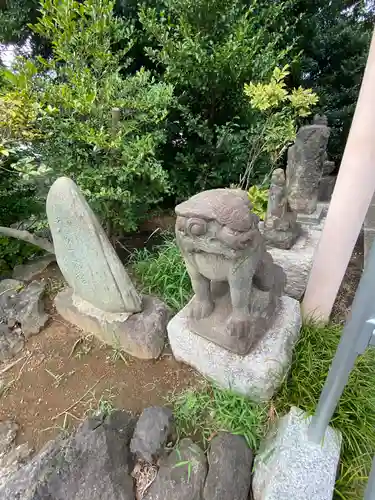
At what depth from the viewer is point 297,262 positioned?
214 cm

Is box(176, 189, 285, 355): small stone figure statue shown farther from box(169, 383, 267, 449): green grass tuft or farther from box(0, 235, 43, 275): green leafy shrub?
box(0, 235, 43, 275): green leafy shrub

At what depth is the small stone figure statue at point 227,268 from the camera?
117 centimetres

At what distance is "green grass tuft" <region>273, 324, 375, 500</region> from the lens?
136 cm

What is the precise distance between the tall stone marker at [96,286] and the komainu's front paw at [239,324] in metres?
0.54

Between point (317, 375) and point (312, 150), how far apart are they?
1.51 m

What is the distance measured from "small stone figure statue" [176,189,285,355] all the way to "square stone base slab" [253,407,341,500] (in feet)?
1.22

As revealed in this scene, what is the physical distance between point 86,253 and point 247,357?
99 centimetres

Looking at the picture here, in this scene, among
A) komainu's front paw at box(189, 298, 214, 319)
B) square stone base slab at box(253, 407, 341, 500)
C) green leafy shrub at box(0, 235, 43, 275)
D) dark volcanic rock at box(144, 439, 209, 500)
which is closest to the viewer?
square stone base slab at box(253, 407, 341, 500)

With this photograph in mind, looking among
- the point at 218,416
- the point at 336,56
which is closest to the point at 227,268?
the point at 218,416

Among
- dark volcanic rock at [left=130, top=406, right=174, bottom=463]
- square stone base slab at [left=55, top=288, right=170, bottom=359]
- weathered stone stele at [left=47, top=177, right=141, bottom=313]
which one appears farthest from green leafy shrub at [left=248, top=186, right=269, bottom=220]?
dark volcanic rock at [left=130, top=406, right=174, bottom=463]

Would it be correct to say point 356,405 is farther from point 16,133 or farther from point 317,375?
point 16,133

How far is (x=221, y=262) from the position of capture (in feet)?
4.25

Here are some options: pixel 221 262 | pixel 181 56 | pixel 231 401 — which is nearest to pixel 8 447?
pixel 231 401

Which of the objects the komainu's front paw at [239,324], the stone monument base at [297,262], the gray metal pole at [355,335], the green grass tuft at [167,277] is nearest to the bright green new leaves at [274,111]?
the stone monument base at [297,262]
